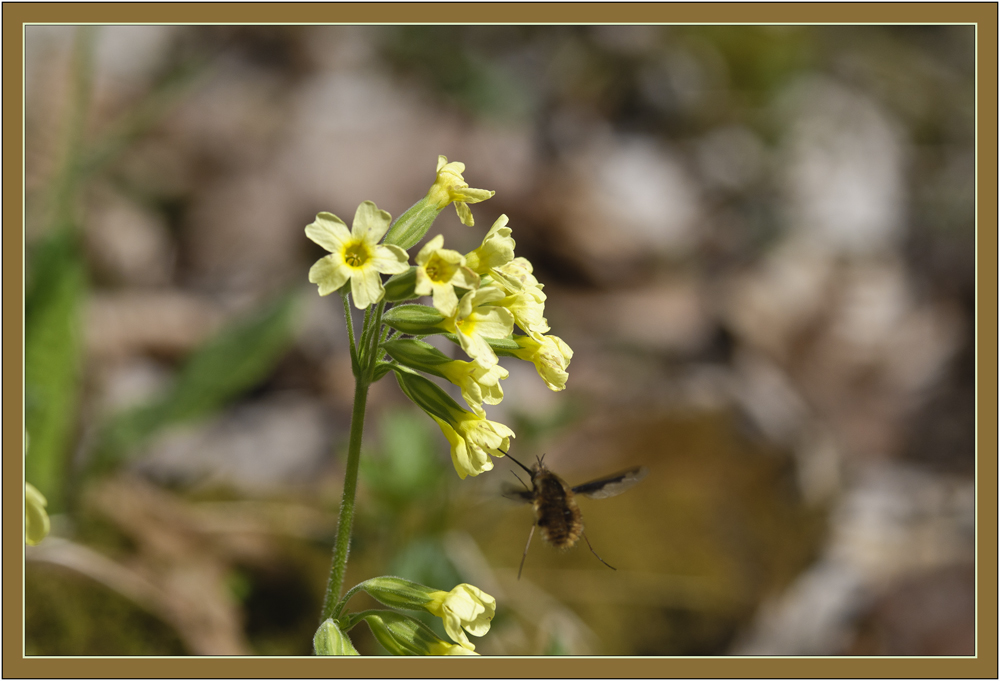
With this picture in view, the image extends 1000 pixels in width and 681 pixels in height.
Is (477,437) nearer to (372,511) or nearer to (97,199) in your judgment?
(372,511)

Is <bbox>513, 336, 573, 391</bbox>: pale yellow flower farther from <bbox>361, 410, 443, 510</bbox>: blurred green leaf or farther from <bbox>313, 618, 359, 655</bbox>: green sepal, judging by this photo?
<bbox>361, 410, 443, 510</bbox>: blurred green leaf

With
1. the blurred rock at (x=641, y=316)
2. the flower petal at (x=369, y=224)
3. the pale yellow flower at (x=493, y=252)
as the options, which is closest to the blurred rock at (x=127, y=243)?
the blurred rock at (x=641, y=316)

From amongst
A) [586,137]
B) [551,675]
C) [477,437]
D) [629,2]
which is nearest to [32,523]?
[477,437]

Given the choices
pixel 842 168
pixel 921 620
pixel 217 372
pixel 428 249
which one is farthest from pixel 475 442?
pixel 842 168

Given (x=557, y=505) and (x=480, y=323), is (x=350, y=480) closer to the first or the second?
(x=480, y=323)

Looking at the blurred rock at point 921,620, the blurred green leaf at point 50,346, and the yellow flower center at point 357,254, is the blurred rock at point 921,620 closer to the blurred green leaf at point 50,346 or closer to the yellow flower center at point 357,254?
the yellow flower center at point 357,254

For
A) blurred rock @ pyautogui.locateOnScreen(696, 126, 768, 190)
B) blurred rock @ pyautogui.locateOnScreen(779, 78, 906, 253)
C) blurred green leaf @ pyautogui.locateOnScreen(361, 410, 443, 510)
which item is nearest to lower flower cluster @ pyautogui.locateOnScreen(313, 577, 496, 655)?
blurred green leaf @ pyautogui.locateOnScreen(361, 410, 443, 510)

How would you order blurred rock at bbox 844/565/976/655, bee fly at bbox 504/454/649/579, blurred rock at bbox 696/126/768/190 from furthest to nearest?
blurred rock at bbox 696/126/768/190 → blurred rock at bbox 844/565/976/655 → bee fly at bbox 504/454/649/579
